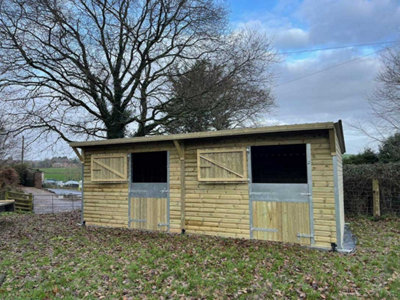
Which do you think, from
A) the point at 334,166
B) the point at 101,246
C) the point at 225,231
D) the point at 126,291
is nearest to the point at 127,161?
the point at 101,246

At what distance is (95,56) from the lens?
1069 cm

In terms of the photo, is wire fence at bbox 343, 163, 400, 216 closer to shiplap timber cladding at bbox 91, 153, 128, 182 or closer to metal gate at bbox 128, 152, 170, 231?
metal gate at bbox 128, 152, 170, 231

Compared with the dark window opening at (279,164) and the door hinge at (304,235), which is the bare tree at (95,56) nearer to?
the dark window opening at (279,164)

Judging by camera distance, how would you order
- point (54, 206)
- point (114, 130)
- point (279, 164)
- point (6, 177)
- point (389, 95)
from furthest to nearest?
point (54, 206) → point (6, 177) → point (389, 95) → point (114, 130) → point (279, 164)

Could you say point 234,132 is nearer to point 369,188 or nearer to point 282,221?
point 282,221

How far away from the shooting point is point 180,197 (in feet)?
22.1

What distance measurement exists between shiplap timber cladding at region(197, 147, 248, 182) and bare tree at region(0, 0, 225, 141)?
17.8 feet

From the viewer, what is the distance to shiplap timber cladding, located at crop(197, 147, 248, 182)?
19.8 ft

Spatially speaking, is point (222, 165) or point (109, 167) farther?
point (109, 167)

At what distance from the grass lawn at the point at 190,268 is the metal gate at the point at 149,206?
0.62 metres

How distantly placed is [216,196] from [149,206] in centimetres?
188

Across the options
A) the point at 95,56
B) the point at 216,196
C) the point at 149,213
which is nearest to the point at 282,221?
the point at 216,196

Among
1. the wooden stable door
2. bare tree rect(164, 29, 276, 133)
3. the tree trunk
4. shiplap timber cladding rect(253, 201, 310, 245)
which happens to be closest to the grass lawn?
shiplap timber cladding rect(253, 201, 310, 245)

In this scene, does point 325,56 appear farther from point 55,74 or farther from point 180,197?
point 55,74
